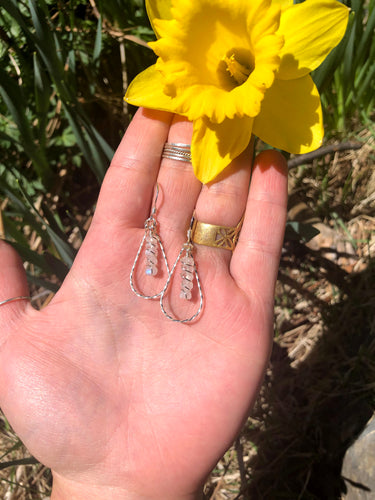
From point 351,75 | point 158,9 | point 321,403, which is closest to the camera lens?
point 158,9

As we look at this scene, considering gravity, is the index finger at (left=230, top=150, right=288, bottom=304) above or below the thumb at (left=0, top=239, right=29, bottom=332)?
above

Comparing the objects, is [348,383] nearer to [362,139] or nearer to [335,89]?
[362,139]

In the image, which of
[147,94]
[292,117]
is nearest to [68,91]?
[147,94]

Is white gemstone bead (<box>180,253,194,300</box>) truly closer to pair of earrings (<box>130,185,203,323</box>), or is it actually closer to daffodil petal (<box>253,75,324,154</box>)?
pair of earrings (<box>130,185,203,323</box>)

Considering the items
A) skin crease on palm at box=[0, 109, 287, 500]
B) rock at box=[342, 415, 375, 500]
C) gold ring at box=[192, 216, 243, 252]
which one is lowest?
rock at box=[342, 415, 375, 500]

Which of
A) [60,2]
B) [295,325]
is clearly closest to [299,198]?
[295,325]

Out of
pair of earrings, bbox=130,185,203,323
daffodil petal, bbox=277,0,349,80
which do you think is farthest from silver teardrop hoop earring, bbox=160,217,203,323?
daffodil petal, bbox=277,0,349,80

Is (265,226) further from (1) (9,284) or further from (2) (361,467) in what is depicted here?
(2) (361,467)
